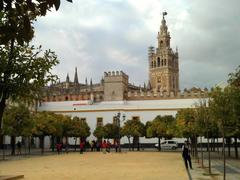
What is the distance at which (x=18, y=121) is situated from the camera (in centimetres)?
3769

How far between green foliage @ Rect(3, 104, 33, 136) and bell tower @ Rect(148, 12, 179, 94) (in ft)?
274

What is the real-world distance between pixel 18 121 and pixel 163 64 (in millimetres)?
87132

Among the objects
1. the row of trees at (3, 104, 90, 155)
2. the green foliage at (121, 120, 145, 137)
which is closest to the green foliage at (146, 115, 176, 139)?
the green foliage at (121, 120, 145, 137)

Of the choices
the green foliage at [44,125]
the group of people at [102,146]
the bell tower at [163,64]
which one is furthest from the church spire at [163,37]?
the green foliage at [44,125]

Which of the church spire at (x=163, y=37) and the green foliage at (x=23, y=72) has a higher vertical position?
the church spire at (x=163, y=37)

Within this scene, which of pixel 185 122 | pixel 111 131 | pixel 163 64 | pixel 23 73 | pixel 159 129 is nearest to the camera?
pixel 23 73

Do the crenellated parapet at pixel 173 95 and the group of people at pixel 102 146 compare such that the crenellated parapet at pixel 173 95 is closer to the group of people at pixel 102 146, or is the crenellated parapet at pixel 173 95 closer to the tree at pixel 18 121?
the group of people at pixel 102 146

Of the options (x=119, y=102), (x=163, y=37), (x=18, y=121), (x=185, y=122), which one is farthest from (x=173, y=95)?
(x=163, y=37)

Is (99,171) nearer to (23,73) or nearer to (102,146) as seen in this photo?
(23,73)

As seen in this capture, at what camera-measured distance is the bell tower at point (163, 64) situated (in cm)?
11993

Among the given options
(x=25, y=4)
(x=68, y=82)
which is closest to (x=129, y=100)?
(x=68, y=82)

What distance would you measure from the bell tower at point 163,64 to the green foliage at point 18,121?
8357cm

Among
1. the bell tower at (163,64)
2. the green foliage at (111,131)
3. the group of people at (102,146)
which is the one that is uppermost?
the bell tower at (163,64)

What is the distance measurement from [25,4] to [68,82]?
106 m
